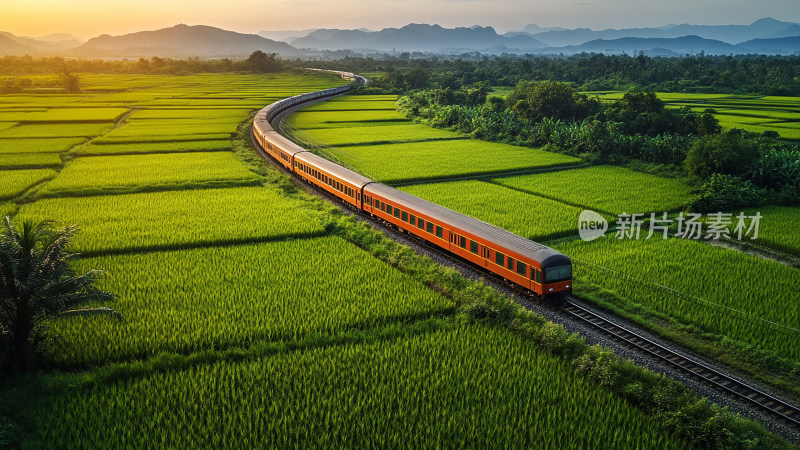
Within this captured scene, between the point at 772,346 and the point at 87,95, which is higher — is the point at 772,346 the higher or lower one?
the lower one

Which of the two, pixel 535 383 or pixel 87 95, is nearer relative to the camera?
pixel 535 383

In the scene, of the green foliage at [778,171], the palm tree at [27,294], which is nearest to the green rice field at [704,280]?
the green foliage at [778,171]

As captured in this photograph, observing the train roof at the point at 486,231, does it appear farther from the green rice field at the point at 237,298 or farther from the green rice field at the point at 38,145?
the green rice field at the point at 38,145

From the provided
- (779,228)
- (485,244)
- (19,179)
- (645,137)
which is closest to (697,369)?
(485,244)

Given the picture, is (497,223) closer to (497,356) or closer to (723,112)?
(497,356)

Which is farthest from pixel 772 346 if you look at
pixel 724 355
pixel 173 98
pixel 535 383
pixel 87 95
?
pixel 87 95

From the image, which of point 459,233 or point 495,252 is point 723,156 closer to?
point 459,233
